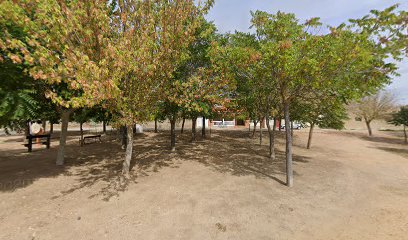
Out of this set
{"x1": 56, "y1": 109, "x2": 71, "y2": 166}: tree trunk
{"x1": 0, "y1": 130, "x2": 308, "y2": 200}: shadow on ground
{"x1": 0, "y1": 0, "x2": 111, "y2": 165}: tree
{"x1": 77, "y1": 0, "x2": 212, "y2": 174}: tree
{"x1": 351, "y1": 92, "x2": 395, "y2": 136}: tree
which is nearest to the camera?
{"x1": 0, "y1": 0, "x2": 111, "y2": 165}: tree

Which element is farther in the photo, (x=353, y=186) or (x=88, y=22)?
(x=353, y=186)

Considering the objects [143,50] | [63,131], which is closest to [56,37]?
[143,50]

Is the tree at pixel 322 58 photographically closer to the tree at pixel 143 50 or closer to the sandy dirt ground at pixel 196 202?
the tree at pixel 143 50

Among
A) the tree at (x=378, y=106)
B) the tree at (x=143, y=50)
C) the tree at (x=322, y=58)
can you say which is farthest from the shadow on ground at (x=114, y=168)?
the tree at (x=378, y=106)

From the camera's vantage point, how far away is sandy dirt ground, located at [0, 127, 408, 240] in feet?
20.2

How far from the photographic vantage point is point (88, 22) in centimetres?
732

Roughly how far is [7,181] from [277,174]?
11937 millimetres

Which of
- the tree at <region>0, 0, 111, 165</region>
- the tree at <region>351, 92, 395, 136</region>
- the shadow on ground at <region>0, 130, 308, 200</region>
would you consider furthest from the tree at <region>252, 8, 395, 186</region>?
the tree at <region>351, 92, 395, 136</region>

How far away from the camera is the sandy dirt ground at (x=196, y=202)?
6.14m

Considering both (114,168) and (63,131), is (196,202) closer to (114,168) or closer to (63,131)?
(114,168)

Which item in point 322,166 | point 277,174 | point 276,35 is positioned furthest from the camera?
point 322,166

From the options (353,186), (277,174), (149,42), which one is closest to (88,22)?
(149,42)

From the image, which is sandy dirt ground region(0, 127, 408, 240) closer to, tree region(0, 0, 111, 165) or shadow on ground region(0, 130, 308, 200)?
shadow on ground region(0, 130, 308, 200)

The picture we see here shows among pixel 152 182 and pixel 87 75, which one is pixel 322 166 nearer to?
pixel 152 182
